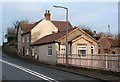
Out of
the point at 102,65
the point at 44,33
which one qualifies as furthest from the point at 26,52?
the point at 102,65

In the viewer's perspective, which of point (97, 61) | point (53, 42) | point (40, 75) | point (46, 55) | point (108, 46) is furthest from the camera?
point (108, 46)

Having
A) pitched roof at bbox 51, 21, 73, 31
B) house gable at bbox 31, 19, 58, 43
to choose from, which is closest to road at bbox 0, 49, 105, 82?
house gable at bbox 31, 19, 58, 43

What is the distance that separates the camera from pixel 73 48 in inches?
1672

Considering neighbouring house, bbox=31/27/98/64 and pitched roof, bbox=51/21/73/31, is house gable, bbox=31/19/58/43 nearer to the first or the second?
pitched roof, bbox=51/21/73/31

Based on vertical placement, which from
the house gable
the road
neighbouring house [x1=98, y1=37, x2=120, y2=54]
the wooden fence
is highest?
the house gable

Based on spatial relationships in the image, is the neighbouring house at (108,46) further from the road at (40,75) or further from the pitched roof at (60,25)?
the road at (40,75)

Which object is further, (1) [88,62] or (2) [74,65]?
(2) [74,65]

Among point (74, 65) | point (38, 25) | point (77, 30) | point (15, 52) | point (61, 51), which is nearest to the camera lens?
point (74, 65)

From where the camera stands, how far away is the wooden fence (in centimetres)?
2206

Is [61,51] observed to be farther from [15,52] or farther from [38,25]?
[15,52]

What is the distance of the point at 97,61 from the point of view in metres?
25.2

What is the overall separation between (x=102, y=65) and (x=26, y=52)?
44.0 metres

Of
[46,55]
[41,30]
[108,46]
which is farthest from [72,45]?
[108,46]

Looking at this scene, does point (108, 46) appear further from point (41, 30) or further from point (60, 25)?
point (41, 30)
